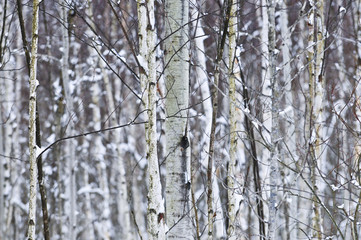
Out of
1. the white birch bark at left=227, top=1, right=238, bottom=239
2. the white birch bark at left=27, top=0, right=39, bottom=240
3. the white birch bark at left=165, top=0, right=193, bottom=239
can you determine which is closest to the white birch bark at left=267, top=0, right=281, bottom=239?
the white birch bark at left=227, top=1, right=238, bottom=239

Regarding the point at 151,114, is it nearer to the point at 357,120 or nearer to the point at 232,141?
the point at 232,141

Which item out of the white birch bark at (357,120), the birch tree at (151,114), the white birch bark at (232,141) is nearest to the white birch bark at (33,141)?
the birch tree at (151,114)

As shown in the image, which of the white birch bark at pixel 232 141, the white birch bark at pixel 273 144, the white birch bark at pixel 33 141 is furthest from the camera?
the white birch bark at pixel 232 141

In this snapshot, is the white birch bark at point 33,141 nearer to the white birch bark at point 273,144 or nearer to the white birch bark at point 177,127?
the white birch bark at point 177,127

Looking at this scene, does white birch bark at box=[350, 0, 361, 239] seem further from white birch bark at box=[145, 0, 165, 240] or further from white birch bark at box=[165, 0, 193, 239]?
white birch bark at box=[145, 0, 165, 240]

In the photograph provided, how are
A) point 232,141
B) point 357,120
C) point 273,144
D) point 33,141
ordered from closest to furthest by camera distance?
point 33,141, point 273,144, point 232,141, point 357,120

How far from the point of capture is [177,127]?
4.16 metres

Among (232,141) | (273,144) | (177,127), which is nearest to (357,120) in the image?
(232,141)

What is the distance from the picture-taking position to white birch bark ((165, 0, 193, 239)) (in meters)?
4.06

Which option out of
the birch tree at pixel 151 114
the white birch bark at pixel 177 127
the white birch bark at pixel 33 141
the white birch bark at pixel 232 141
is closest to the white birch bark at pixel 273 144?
the white birch bark at pixel 232 141

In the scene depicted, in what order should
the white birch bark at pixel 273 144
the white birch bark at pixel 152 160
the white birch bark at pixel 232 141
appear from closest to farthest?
the white birch bark at pixel 152 160 → the white birch bark at pixel 273 144 → the white birch bark at pixel 232 141

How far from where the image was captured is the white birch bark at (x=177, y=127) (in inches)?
160

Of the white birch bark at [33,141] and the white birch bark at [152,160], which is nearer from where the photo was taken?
the white birch bark at [152,160]

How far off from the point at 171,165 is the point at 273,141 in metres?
0.91
